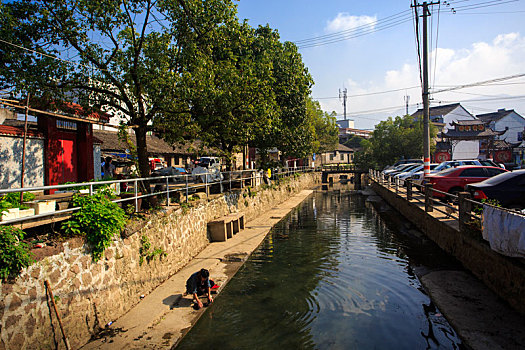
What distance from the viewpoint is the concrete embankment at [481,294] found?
19.5 ft

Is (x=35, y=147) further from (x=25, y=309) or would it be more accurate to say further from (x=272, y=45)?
(x=272, y=45)

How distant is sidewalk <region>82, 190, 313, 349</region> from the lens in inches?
241

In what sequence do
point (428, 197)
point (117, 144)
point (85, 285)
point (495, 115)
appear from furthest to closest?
point (495, 115), point (117, 144), point (428, 197), point (85, 285)

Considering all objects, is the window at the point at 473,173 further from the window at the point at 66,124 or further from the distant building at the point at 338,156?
the distant building at the point at 338,156

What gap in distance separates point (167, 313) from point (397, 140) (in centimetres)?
4079

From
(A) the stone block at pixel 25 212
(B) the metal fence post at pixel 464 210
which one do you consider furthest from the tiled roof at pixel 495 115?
(A) the stone block at pixel 25 212

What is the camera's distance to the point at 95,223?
6.44m

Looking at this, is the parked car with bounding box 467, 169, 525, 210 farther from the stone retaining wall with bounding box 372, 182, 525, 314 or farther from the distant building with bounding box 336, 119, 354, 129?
the distant building with bounding box 336, 119, 354, 129

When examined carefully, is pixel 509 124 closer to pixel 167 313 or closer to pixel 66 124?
pixel 66 124

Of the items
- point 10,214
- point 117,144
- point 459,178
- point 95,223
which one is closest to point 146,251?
point 95,223

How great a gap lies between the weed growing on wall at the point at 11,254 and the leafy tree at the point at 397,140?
4260 centimetres

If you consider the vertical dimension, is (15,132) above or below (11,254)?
above

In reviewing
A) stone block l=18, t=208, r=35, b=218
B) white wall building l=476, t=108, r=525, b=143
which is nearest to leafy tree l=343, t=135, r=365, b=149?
white wall building l=476, t=108, r=525, b=143

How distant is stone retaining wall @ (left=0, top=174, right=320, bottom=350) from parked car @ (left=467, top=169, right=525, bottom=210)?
9397 millimetres
